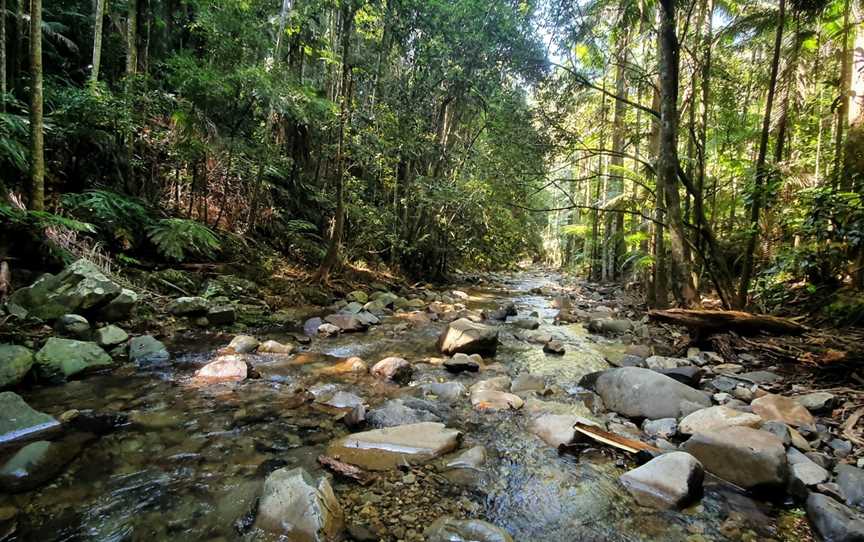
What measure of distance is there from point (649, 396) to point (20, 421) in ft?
17.0

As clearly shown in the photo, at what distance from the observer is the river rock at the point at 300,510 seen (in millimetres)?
2176

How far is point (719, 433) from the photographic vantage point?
10.1ft

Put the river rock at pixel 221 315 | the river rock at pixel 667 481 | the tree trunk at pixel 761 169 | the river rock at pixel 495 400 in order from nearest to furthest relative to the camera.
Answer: the river rock at pixel 667 481
the river rock at pixel 495 400
the tree trunk at pixel 761 169
the river rock at pixel 221 315

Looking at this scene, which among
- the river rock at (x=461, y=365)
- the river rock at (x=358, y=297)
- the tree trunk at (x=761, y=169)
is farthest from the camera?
the river rock at (x=358, y=297)

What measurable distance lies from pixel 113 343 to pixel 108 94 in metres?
4.13

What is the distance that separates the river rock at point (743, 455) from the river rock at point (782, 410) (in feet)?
2.70

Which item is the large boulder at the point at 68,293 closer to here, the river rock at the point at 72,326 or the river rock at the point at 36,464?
the river rock at the point at 72,326

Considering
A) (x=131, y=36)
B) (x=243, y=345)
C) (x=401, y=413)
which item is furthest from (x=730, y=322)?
(x=131, y=36)

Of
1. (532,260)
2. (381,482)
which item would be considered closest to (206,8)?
(381,482)

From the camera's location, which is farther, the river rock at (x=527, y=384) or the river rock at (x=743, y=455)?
the river rock at (x=527, y=384)

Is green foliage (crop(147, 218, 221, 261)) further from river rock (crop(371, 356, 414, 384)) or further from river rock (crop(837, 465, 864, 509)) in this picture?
river rock (crop(837, 465, 864, 509))

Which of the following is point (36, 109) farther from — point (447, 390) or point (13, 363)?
point (447, 390)

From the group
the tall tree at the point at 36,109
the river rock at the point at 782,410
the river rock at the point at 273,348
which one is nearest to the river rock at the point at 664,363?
the river rock at the point at 782,410

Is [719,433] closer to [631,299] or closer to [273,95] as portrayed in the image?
[273,95]
